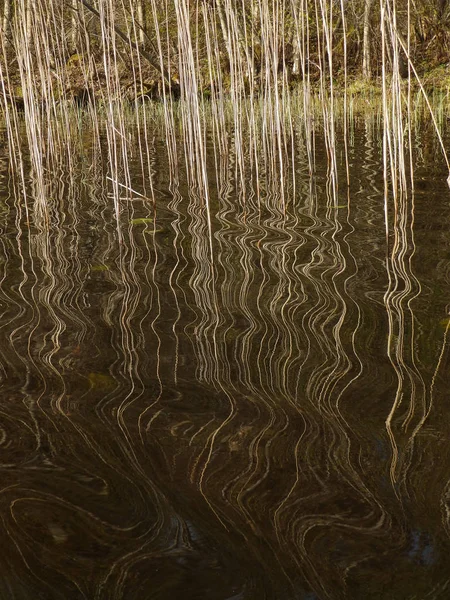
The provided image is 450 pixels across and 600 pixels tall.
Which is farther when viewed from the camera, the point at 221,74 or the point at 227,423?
the point at 221,74

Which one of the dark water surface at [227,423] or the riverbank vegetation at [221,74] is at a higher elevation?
the riverbank vegetation at [221,74]

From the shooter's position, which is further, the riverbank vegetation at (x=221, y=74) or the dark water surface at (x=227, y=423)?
the riverbank vegetation at (x=221, y=74)

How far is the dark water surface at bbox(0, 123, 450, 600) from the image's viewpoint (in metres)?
0.84

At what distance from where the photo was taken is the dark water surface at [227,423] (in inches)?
33.2

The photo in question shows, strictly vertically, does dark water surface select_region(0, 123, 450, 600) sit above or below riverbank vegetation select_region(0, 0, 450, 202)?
below

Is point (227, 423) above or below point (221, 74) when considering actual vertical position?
below

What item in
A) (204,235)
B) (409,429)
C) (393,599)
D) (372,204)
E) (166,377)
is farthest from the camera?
(372,204)

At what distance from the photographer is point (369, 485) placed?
1.00 metres

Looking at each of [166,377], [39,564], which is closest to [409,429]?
[166,377]

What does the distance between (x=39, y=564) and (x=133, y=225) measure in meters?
2.32

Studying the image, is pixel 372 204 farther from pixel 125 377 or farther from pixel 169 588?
pixel 169 588

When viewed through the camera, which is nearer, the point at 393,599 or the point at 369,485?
the point at 393,599

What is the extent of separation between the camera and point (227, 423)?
119cm

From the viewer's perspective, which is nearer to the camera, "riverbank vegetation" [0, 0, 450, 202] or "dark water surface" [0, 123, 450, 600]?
"dark water surface" [0, 123, 450, 600]
